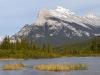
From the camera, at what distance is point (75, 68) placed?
84875mm

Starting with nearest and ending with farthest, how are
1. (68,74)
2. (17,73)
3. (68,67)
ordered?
(68,74) → (17,73) → (68,67)

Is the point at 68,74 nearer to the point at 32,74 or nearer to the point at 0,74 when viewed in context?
the point at 32,74

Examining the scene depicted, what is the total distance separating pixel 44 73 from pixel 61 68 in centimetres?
649

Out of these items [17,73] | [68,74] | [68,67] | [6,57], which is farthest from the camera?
[6,57]

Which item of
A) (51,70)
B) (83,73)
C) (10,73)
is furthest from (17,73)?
(83,73)

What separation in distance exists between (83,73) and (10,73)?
629 inches

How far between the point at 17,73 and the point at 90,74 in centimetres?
1614

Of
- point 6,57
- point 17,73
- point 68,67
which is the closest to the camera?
point 17,73

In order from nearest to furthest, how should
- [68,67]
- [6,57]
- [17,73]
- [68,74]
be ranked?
[68,74]
[17,73]
[68,67]
[6,57]

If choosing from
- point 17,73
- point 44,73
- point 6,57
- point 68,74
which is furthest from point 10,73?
point 6,57

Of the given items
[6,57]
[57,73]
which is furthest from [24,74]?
[6,57]

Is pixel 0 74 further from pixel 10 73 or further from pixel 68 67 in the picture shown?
pixel 68 67

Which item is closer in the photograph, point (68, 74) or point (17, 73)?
point (68, 74)

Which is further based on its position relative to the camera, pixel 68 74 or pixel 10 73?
pixel 10 73
